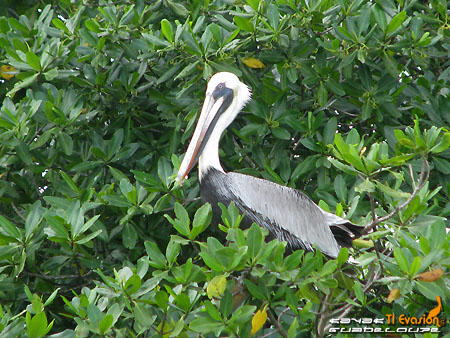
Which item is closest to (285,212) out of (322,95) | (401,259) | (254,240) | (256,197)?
(256,197)

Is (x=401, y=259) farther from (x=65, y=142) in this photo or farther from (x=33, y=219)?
(x=65, y=142)

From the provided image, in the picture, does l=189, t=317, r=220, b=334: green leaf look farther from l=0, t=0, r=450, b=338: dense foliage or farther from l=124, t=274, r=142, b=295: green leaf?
l=0, t=0, r=450, b=338: dense foliage

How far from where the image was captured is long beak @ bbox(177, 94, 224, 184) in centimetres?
516

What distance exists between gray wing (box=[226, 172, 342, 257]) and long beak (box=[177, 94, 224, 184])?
30 centimetres

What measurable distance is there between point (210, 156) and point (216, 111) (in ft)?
1.13

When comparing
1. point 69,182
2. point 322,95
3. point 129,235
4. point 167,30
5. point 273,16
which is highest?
point 273,16

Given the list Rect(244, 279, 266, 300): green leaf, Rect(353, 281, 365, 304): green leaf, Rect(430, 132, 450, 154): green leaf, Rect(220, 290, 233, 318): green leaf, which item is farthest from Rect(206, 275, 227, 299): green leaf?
Rect(430, 132, 450, 154): green leaf

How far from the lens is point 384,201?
4.73 m

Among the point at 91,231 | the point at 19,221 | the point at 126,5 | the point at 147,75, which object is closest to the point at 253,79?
the point at 147,75

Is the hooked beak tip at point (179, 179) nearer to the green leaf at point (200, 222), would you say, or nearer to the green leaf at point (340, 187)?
the green leaf at point (200, 222)

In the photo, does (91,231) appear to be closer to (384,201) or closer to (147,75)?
(147,75)

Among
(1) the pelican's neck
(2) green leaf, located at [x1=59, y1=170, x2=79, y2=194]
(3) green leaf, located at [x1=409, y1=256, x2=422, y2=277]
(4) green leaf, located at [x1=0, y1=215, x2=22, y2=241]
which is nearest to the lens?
(3) green leaf, located at [x1=409, y1=256, x2=422, y2=277]

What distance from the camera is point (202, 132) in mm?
5367

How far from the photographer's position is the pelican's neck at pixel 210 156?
17.6ft
